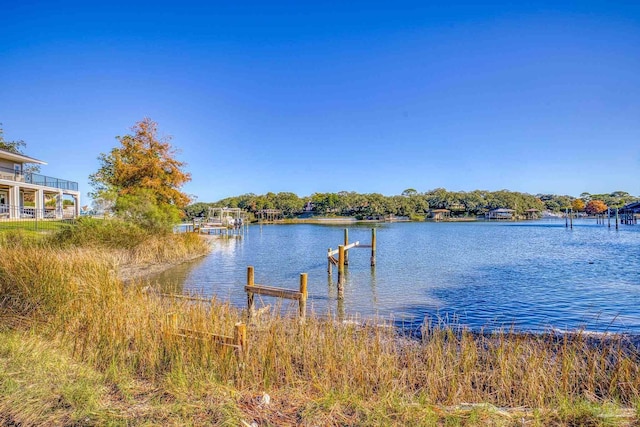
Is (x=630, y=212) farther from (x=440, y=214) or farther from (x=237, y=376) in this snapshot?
(x=237, y=376)

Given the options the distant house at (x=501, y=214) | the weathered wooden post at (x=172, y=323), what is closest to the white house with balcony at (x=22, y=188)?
the weathered wooden post at (x=172, y=323)

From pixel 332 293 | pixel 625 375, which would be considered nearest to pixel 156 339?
pixel 625 375

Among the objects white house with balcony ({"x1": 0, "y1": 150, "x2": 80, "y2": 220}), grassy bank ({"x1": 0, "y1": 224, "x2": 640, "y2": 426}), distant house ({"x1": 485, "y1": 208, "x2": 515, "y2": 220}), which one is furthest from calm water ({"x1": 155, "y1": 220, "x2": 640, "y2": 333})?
distant house ({"x1": 485, "y1": 208, "x2": 515, "y2": 220})

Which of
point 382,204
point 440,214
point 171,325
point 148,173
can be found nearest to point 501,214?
point 440,214

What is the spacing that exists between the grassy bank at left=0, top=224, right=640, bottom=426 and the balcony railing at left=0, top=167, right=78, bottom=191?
32.4m

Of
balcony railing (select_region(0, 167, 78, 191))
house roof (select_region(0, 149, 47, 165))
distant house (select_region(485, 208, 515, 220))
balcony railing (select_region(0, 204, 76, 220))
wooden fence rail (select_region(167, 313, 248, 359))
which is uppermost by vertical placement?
house roof (select_region(0, 149, 47, 165))

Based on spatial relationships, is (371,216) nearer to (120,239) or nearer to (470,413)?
(120,239)

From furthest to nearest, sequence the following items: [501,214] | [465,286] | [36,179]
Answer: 1. [501,214]
2. [36,179]
3. [465,286]

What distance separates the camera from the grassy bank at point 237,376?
392cm

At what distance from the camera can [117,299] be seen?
6887 mm

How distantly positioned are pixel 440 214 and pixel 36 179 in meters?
107

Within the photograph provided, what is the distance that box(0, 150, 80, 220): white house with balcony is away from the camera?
3055 cm

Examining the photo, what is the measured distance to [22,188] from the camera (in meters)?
34.0

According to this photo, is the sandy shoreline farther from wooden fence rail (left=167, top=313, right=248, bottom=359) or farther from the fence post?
wooden fence rail (left=167, top=313, right=248, bottom=359)
